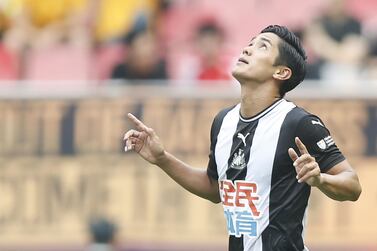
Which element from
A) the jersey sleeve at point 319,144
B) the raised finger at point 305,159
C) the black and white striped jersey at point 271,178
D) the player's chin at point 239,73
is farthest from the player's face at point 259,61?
the raised finger at point 305,159

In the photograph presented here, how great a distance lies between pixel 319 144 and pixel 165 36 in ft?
24.3

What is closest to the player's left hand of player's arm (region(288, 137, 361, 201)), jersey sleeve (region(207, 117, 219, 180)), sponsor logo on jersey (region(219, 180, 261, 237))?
player's arm (region(288, 137, 361, 201))

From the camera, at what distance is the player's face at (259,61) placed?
6754 millimetres

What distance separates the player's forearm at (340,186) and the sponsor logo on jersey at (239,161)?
22.6 inches

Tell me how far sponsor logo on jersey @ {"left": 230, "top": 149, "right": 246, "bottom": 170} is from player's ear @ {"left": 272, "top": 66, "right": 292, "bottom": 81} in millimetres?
470

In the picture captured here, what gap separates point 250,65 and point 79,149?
233 inches

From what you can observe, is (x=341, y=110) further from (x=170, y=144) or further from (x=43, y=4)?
(x=43, y=4)

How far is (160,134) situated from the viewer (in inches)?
487

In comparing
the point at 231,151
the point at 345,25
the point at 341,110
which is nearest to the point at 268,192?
the point at 231,151

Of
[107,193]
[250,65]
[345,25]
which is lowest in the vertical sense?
[107,193]

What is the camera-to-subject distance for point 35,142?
12.5 meters

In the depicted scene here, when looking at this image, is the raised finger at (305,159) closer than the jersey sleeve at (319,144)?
Yes

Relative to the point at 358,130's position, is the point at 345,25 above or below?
above

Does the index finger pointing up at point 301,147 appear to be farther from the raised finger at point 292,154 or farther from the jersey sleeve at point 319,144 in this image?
the jersey sleeve at point 319,144
